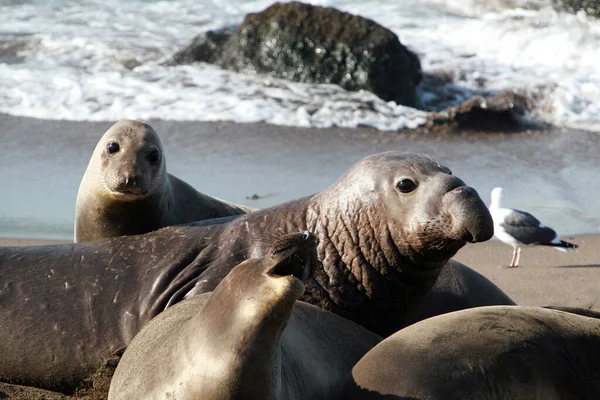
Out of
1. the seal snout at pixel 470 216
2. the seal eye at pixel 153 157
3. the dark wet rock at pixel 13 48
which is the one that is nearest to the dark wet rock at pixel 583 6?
the dark wet rock at pixel 13 48

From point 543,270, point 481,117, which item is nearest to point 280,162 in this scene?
point 481,117

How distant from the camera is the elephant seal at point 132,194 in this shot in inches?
235

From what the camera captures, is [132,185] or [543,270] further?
[543,270]

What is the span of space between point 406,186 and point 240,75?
9.70 meters

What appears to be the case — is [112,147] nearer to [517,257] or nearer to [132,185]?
[132,185]

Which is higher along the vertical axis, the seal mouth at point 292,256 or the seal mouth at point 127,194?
the seal mouth at point 292,256

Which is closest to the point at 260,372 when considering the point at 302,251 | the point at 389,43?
the point at 302,251

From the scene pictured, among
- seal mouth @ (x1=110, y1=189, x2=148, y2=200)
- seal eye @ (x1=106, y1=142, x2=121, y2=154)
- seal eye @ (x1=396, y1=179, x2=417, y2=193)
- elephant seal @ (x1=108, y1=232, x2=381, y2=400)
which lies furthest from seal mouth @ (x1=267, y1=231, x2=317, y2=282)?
seal eye @ (x1=106, y1=142, x2=121, y2=154)

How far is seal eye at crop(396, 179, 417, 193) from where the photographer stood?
450 cm

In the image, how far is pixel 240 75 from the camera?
13984mm

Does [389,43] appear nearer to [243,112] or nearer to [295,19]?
[295,19]

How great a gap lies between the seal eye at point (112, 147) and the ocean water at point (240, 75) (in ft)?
17.5

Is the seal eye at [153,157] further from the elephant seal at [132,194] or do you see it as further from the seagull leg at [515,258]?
the seagull leg at [515,258]

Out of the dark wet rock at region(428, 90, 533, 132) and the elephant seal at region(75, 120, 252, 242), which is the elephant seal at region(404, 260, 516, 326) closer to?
the elephant seal at region(75, 120, 252, 242)
